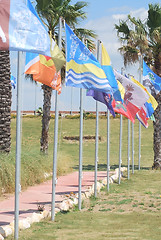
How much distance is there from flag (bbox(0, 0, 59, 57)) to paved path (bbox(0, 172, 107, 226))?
3.92 metres

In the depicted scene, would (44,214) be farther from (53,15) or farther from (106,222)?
(53,15)

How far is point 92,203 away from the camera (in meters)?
15.6

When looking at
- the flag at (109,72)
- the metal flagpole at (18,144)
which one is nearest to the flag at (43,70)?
the metal flagpole at (18,144)

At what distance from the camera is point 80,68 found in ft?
42.5

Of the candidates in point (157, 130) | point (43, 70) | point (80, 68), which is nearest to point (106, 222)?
point (80, 68)

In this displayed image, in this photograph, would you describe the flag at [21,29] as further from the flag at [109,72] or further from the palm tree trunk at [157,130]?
the palm tree trunk at [157,130]

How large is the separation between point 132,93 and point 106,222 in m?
7.28

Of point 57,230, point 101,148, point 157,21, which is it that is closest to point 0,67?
point 57,230

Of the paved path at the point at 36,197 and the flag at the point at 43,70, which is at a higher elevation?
the flag at the point at 43,70

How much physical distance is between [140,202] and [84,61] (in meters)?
5.12

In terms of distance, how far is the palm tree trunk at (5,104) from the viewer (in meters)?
19.2

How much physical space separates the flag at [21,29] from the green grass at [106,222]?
361cm

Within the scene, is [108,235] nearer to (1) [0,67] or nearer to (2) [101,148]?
(1) [0,67]

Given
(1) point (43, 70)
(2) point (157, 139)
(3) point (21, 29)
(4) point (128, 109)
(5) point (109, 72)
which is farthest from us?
(2) point (157, 139)
